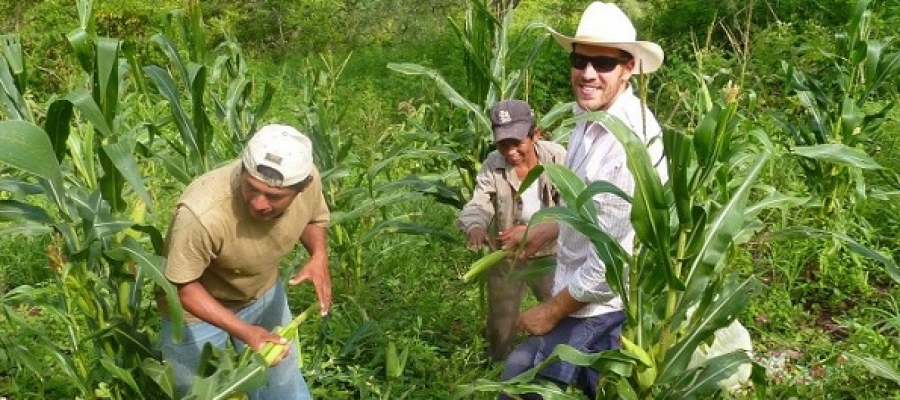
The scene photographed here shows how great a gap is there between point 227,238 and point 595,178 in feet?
3.87

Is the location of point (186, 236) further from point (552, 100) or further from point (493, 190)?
point (552, 100)

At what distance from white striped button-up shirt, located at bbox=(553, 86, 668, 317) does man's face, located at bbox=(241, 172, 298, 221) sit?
2.95 feet

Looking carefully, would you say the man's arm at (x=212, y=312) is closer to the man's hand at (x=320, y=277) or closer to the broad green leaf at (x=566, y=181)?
the man's hand at (x=320, y=277)

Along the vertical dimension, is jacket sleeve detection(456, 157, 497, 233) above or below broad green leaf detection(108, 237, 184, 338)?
below

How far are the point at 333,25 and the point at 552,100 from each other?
5.39 metres

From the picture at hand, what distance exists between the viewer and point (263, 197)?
283 cm

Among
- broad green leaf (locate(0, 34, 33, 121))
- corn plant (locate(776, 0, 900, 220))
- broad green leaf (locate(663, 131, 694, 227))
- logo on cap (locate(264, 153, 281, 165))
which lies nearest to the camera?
broad green leaf (locate(663, 131, 694, 227))

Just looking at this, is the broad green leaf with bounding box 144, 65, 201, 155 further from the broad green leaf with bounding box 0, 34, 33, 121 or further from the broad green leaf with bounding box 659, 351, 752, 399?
the broad green leaf with bounding box 659, 351, 752, 399

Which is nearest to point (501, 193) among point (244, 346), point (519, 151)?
point (519, 151)

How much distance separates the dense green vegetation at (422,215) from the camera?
2836 millimetres

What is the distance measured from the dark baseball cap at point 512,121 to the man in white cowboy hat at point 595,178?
0.50 m

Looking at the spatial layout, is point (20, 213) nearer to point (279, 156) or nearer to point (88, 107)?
point (88, 107)

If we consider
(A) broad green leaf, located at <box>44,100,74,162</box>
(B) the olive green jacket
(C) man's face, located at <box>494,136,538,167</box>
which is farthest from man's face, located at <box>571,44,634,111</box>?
(A) broad green leaf, located at <box>44,100,74,162</box>

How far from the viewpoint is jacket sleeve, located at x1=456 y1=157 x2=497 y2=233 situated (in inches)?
148
